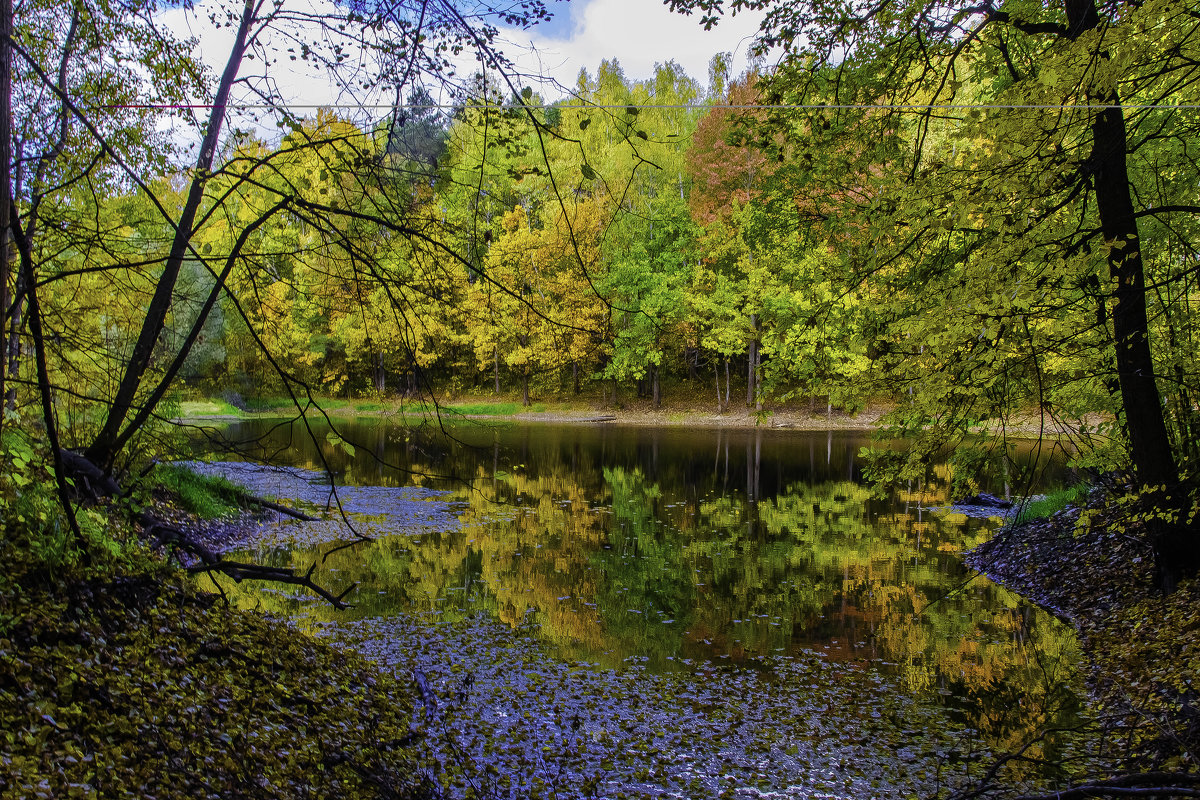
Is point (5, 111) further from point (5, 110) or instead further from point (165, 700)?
point (165, 700)

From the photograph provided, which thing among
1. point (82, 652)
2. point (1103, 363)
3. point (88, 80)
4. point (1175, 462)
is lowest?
point (82, 652)

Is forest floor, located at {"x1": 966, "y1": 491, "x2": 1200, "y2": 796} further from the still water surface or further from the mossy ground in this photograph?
the mossy ground

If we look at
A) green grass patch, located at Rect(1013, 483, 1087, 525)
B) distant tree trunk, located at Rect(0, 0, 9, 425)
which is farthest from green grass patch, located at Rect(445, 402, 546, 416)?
distant tree trunk, located at Rect(0, 0, 9, 425)

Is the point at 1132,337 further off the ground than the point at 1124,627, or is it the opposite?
the point at 1132,337

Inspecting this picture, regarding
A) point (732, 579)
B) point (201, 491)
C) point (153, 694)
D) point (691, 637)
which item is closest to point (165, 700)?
point (153, 694)

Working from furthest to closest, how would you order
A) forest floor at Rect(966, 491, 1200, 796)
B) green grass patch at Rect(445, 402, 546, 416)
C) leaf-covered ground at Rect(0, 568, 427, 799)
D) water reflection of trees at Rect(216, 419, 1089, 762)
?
green grass patch at Rect(445, 402, 546, 416)
water reflection of trees at Rect(216, 419, 1089, 762)
forest floor at Rect(966, 491, 1200, 796)
leaf-covered ground at Rect(0, 568, 427, 799)

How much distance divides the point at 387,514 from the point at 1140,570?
467 inches

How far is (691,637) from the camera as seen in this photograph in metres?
8.27

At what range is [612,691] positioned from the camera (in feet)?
22.1

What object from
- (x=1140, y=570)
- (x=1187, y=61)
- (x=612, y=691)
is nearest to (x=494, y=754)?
(x=612, y=691)

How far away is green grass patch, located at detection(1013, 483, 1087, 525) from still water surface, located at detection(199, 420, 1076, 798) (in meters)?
0.99

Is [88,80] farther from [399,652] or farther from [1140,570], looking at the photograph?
[1140,570]

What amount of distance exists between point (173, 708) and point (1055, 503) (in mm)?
13533

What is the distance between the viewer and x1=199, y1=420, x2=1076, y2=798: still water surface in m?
5.52
